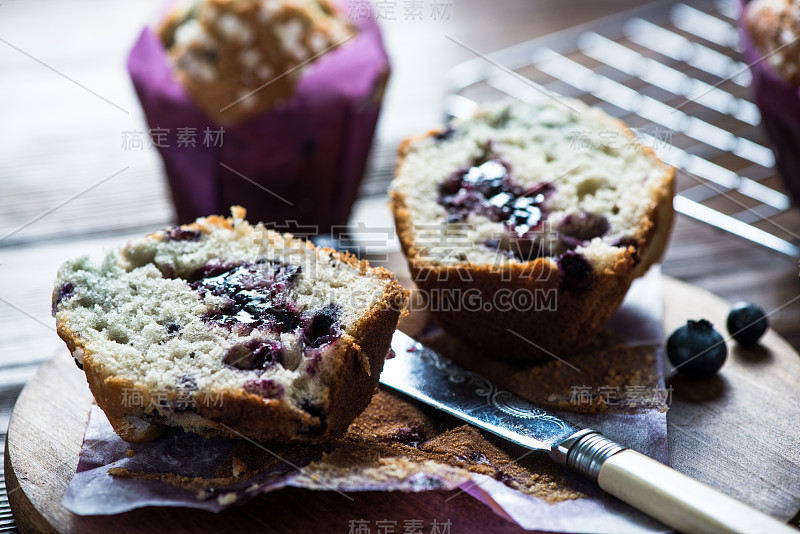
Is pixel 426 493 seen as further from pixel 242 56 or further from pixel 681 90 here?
pixel 681 90

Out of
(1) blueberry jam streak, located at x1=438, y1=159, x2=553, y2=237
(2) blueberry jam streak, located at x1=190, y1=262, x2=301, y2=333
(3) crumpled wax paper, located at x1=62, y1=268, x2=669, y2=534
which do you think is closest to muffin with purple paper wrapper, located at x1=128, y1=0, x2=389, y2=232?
(1) blueberry jam streak, located at x1=438, y1=159, x2=553, y2=237

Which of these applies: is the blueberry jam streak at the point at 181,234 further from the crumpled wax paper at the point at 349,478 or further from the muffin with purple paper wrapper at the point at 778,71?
the muffin with purple paper wrapper at the point at 778,71

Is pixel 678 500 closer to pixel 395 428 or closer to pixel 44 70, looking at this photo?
pixel 395 428

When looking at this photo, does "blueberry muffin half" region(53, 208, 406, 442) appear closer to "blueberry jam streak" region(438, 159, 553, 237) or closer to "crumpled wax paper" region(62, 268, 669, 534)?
"crumpled wax paper" region(62, 268, 669, 534)

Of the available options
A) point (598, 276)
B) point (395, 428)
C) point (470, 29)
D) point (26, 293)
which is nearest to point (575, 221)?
point (598, 276)

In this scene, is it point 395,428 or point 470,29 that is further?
point 470,29

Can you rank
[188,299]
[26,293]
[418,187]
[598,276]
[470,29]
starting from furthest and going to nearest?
1. [470,29]
2. [26,293]
3. [418,187]
4. [598,276]
5. [188,299]
